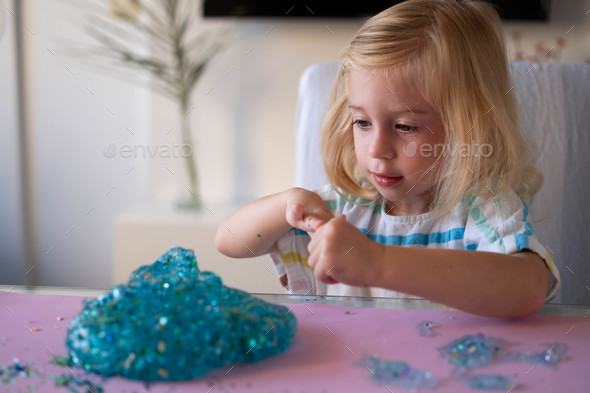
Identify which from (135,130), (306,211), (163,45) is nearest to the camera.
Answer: (306,211)

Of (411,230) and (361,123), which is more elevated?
(361,123)

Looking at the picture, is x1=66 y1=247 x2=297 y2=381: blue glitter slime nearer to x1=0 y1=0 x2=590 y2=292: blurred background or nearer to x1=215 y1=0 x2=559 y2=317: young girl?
x1=215 y1=0 x2=559 y2=317: young girl

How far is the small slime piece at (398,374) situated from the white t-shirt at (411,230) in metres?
0.34

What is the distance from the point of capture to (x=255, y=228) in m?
0.77

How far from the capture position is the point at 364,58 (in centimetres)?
74

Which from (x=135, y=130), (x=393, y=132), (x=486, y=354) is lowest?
(x=135, y=130)

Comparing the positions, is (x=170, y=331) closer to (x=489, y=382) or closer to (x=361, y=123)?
(x=489, y=382)

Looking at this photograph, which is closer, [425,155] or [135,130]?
[425,155]

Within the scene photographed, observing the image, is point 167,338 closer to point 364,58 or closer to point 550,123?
point 364,58

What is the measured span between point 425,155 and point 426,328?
0.31 meters

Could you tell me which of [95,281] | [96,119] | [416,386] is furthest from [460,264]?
[95,281]

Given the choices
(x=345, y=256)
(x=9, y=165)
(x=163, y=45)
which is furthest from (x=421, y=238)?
(x=9, y=165)

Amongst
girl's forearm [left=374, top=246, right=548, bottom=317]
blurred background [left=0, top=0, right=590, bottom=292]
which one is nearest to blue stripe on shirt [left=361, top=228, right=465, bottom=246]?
girl's forearm [left=374, top=246, right=548, bottom=317]

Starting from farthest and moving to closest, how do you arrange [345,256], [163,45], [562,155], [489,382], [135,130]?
[135,130] < [163,45] < [562,155] < [345,256] < [489,382]
